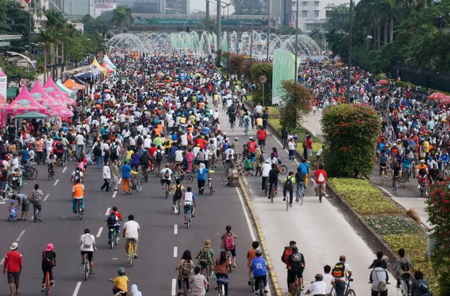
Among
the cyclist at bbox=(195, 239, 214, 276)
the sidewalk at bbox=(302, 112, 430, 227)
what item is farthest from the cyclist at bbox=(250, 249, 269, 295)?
the sidewalk at bbox=(302, 112, 430, 227)

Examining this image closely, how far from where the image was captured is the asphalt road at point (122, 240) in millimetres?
22312

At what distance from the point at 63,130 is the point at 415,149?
49.6 feet

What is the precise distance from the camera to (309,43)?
529ft

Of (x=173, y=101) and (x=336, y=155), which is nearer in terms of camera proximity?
(x=336, y=155)

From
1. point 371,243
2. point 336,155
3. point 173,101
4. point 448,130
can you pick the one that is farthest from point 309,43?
point 371,243

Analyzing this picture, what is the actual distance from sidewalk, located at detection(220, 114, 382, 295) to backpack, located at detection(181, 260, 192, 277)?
2.48 meters

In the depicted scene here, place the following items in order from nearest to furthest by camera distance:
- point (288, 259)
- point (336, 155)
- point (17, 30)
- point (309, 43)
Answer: point (288, 259), point (336, 155), point (17, 30), point (309, 43)

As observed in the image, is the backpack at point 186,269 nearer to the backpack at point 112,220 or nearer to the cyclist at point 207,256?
the cyclist at point 207,256

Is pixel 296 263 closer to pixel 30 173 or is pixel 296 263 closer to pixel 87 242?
pixel 87 242

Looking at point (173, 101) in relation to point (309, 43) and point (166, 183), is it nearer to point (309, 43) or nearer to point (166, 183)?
point (166, 183)

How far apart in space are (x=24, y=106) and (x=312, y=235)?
21964 mm

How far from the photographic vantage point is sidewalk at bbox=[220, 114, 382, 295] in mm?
23609

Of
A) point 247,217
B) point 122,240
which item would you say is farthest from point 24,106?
point 122,240

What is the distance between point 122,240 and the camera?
1038 inches
